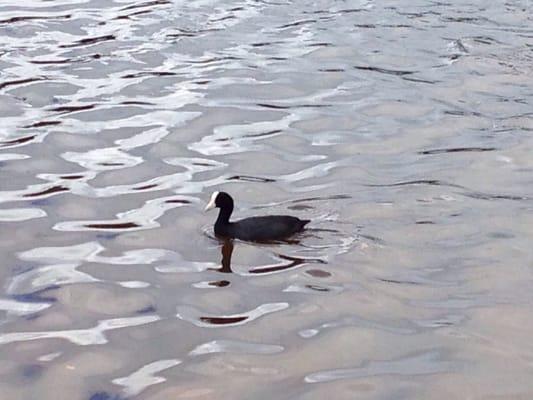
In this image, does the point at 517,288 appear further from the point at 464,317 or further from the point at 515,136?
the point at 515,136

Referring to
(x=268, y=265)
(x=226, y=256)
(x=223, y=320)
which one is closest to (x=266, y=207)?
(x=226, y=256)

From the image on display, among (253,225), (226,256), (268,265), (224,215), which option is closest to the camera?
(268,265)

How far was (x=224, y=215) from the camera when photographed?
1081 cm

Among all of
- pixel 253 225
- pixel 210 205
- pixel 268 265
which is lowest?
pixel 268 265

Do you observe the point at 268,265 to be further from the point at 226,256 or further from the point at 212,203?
the point at 212,203

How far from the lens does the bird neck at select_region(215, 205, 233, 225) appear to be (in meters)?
10.8

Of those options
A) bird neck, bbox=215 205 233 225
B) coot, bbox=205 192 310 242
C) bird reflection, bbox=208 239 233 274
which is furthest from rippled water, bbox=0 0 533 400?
bird neck, bbox=215 205 233 225

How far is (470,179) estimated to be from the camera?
41.1ft

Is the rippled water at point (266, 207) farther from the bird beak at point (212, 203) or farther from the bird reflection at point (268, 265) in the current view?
the bird beak at point (212, 203)

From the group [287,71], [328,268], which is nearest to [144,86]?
[287,71]

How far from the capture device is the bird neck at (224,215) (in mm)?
10789

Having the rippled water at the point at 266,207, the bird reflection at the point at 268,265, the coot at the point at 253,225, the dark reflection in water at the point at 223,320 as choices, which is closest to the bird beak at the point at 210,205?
the coot at the point at 253,225

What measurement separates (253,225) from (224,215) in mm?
304

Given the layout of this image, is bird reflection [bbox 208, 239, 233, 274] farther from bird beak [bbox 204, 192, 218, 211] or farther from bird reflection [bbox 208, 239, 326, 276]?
bird beak [bbox 204, 192, 218, 211]
